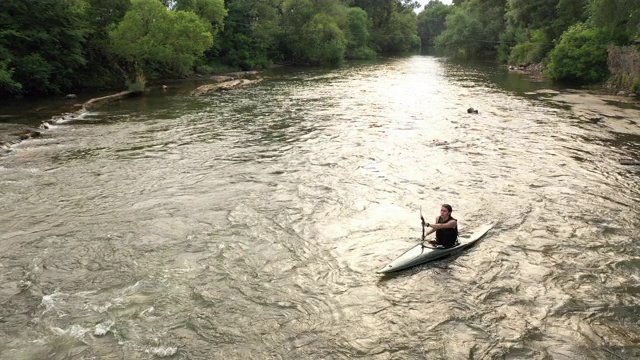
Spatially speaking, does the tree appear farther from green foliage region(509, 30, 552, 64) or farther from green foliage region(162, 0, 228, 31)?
green foliage region(162, 0, 228, 31)

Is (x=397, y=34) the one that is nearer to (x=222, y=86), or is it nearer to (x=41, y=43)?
(x=222, y=86)

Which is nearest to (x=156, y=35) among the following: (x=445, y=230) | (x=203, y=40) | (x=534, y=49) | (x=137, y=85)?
(x=203, y=40)

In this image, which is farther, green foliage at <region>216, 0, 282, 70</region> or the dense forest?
green foliage at <region>216, 0, 282, 70</region>

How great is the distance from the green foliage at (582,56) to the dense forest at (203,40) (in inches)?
3.0

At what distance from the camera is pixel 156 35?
35781 mm

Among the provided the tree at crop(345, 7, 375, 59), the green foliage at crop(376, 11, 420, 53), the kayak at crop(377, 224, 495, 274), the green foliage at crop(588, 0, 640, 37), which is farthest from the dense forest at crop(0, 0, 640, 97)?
the green foliage at crop(376, 11, 420, 53)

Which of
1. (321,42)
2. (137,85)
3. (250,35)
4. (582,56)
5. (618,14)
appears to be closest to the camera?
(618,14)

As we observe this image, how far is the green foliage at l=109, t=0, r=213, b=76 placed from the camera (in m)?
34.8

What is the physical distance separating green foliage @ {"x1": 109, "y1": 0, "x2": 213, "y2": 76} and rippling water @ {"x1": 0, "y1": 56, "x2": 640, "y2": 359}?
1509 centimetres

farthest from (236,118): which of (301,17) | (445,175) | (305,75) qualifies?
(301,17)

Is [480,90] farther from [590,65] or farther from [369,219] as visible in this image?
[369,219]

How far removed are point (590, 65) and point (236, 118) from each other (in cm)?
2791

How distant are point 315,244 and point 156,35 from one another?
102 feet

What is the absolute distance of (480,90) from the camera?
116ft
